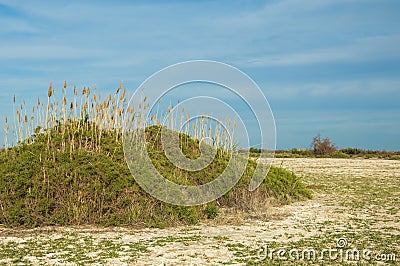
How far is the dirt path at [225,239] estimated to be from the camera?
5922 millimetres

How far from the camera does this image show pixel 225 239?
6965 millimetres

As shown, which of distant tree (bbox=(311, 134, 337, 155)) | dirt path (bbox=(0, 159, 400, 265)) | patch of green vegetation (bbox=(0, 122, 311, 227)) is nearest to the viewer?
dirt path (bbox=(0, 159, 400, 265))

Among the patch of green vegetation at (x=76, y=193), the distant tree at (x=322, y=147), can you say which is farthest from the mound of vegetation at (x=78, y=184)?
the distant tree at (x=322, y=147)

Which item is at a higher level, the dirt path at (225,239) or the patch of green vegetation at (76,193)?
the patch of green vegetation at (76,193)

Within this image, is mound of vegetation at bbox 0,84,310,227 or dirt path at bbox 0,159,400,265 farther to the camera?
mound of vegetation at bbox 0,84,310,227

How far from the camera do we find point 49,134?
9266mm

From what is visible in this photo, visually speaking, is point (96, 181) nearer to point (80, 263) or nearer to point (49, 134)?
point (49, 134)

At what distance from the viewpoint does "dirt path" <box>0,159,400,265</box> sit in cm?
592

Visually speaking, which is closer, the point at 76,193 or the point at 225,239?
the point at 225,239

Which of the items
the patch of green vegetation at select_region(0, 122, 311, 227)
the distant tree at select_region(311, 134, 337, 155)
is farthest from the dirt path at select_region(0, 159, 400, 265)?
the distant tree at select_region(311, 134, 337, 155)

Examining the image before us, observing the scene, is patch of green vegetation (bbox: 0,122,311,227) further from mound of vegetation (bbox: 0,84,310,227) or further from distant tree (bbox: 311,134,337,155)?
distant tree (bbox: 311,134,337,155)

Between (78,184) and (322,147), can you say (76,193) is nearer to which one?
(78,184)

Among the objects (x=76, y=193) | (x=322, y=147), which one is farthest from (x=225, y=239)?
(x=322, y=147)

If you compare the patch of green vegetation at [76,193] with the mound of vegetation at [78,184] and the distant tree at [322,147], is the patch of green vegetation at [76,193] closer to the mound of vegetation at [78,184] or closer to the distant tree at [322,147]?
the mound of vegetation at [78,184]
